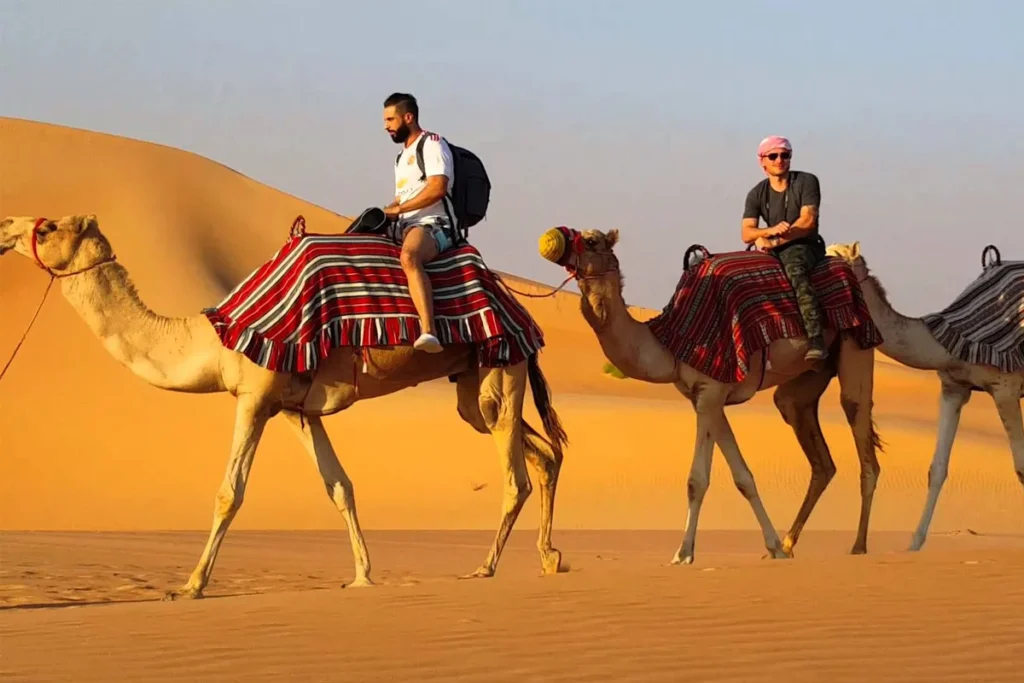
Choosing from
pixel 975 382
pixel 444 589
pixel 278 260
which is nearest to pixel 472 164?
pixel 278 260

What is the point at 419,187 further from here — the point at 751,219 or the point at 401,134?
the point at 751,219

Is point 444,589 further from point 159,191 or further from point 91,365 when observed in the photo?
point 159,191

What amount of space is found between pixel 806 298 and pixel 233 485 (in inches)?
160

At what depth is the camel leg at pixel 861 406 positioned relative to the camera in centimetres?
1118

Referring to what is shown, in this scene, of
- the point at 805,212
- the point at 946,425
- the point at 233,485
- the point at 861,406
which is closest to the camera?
the point at 233,485

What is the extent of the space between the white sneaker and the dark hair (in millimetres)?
1457

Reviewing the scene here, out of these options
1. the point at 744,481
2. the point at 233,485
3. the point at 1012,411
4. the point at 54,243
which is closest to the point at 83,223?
the point at 54,243

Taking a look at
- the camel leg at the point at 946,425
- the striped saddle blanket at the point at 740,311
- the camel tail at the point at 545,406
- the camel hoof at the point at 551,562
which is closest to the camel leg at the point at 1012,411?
the camel leg at the point at 946,425

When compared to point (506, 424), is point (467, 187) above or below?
above

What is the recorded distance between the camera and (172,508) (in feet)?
70.1

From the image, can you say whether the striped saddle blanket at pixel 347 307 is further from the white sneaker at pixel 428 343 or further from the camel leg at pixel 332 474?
the camel leg at pixel 332 474

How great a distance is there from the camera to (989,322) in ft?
37.8

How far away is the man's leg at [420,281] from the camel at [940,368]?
3.55 metres

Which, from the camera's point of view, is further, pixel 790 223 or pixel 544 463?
pixel 790 223
